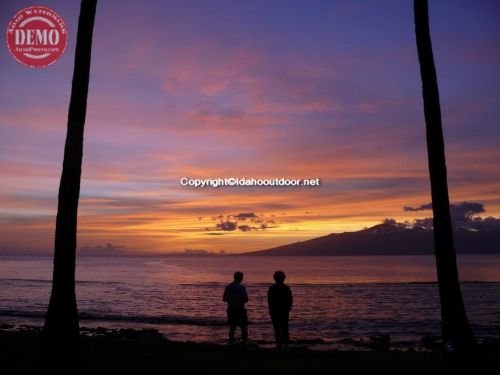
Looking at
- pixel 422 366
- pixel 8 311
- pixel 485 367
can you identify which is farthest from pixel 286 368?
pixel 8 311

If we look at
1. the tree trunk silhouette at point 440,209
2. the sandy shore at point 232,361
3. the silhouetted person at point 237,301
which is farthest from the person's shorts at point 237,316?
the tree trunk silhouette at point 440,209

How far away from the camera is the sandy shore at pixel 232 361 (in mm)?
9500

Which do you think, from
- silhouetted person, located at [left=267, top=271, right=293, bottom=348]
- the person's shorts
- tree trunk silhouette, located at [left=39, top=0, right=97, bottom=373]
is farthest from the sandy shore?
tree trunk silhouette, located at [left=39, top=0, right=97, bottom=373]

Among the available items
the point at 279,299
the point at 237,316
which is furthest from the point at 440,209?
the point at 237,316

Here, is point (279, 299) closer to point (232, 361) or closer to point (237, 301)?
point (237, 301)

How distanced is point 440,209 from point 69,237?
6506 millimetres

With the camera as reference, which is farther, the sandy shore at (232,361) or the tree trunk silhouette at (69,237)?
the sandy shore at (232,361)

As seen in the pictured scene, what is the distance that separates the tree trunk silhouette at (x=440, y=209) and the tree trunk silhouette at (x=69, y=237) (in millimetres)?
6157

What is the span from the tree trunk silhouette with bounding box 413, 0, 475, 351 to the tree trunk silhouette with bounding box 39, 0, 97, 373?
6157 millimetres

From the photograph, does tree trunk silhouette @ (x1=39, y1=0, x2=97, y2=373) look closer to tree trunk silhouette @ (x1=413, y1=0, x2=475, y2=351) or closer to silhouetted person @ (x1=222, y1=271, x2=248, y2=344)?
silhouetted person @ (x1=222, y1=271, x2=248, y2=344)

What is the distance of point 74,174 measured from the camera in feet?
29.2

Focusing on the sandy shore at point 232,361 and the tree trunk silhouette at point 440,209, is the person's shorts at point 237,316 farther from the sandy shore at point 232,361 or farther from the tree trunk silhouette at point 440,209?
the tree trunk silhouette at point 440,209

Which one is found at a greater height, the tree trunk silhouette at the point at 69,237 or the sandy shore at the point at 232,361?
the tree trunk silhouette at the point at 69,237

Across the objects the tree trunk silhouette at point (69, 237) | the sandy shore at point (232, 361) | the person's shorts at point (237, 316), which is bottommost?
the sandy shore at point (232, 361)
